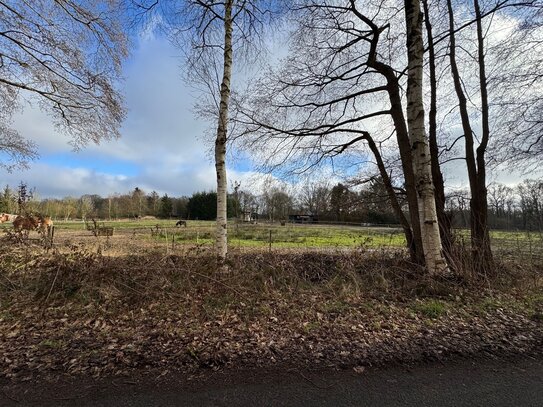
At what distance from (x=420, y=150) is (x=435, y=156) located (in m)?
3.09

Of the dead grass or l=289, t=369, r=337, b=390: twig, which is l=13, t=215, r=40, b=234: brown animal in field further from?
l=289, t=369, r=337, b=390: twig

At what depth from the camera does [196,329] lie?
4621 millimetres

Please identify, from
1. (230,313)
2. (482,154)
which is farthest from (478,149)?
(230,313)

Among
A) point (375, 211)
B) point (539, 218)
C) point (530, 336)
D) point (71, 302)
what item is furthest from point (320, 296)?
point (539, 218)

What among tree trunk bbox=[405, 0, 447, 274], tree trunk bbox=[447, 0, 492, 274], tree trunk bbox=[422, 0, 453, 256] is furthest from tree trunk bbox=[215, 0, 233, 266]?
tree trunk bbox=[447, 0, 492, 274]

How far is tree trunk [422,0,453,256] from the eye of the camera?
9.01 meters

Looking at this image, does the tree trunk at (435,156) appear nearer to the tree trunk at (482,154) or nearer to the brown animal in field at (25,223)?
the tree trunk at (482,154)

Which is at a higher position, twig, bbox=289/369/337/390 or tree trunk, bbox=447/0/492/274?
tree trunk, bbox=447/0/492/274

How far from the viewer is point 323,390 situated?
3.12m

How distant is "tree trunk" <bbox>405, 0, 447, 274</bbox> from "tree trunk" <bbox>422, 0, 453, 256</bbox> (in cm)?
183

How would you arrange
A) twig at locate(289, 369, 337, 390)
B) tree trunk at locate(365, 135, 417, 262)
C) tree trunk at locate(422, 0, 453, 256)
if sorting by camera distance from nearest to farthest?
twig at locate(289, 369, 337, 390), tree trunk at locate(422, 0, 453, 256), tree trunk at locate(365, 135, 417, 262)

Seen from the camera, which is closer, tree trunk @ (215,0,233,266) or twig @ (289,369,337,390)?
twig @ (289,369,337,390)

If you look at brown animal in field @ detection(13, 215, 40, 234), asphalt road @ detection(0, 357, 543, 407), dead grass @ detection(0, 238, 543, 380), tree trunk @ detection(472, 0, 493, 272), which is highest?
tree trunk @ detection(472, 0, 493, 272)

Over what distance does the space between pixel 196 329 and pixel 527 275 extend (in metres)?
8.23
